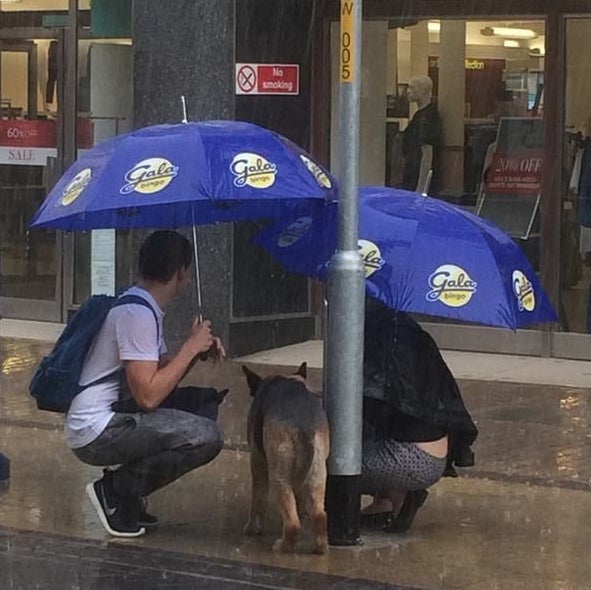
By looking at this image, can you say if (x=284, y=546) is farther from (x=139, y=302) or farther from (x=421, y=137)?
(x=421, y=137)

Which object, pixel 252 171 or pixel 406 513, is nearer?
pixel 252 171

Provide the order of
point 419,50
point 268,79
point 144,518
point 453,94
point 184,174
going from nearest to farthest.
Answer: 1. point 184,174
2. point 144,518
3. point 268,79
4. point 453,94
5. point 419,50

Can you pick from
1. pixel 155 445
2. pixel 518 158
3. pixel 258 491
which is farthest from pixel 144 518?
pixel 518 158

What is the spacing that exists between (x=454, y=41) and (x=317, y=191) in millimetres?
6607

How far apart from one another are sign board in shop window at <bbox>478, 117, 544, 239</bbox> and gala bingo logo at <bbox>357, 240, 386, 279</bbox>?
5.95 metres

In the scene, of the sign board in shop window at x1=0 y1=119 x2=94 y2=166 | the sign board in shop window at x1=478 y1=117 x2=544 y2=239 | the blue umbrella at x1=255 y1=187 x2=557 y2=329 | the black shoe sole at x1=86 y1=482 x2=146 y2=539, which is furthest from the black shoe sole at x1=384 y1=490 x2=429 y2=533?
the sign board in shop window at x1=0 y1=119 x2=94 y2=166

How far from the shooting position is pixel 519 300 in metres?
6.98

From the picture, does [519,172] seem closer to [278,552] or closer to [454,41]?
[454,41]

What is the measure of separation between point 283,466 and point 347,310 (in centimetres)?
75

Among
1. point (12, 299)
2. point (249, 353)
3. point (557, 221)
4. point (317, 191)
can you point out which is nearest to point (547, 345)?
point (557, 221)

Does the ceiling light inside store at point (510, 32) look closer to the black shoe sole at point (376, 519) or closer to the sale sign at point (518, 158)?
the sale sign at point (518, 158)

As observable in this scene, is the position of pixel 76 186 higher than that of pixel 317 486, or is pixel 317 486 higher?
pixel 76 186

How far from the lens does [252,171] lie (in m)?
6.73

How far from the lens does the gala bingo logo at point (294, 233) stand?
761 cm
